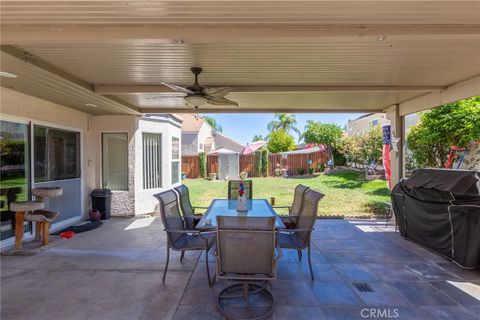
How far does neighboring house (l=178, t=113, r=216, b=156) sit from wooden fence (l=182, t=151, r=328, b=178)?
3.85 m

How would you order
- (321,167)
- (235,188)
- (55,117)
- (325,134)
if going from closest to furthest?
(235,188), (55,117), (325,134), (321,167)

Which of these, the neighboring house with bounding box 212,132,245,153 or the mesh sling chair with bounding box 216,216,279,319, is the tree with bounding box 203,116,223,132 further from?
the mesh sling chair with bounding box 216,216,279,319

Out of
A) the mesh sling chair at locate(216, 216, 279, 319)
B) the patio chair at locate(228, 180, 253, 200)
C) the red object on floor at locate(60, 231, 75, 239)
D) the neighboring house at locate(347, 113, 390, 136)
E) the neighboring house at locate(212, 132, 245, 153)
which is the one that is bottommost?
the red object on floor at locate(60, 231, 75, 239)

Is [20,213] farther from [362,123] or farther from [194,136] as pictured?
[362,123]

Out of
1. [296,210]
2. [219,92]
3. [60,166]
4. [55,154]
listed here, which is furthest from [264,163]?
[219,92]

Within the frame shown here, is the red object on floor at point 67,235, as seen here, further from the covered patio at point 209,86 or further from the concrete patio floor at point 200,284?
the concrete patio floor at point 200,284

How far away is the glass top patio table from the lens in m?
3.30

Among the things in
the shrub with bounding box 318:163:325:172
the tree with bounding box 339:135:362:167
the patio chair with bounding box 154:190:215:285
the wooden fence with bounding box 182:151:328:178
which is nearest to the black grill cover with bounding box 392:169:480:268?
the patio chair with bounding box 154:190:215:285

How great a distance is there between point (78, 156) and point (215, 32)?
17.7 feet

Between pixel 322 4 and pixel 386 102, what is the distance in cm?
458

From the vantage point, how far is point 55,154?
18.5 feet

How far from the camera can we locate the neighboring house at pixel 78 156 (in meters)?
4.55

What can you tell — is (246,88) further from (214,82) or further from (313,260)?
(313,260)

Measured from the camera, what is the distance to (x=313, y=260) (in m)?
3.89
